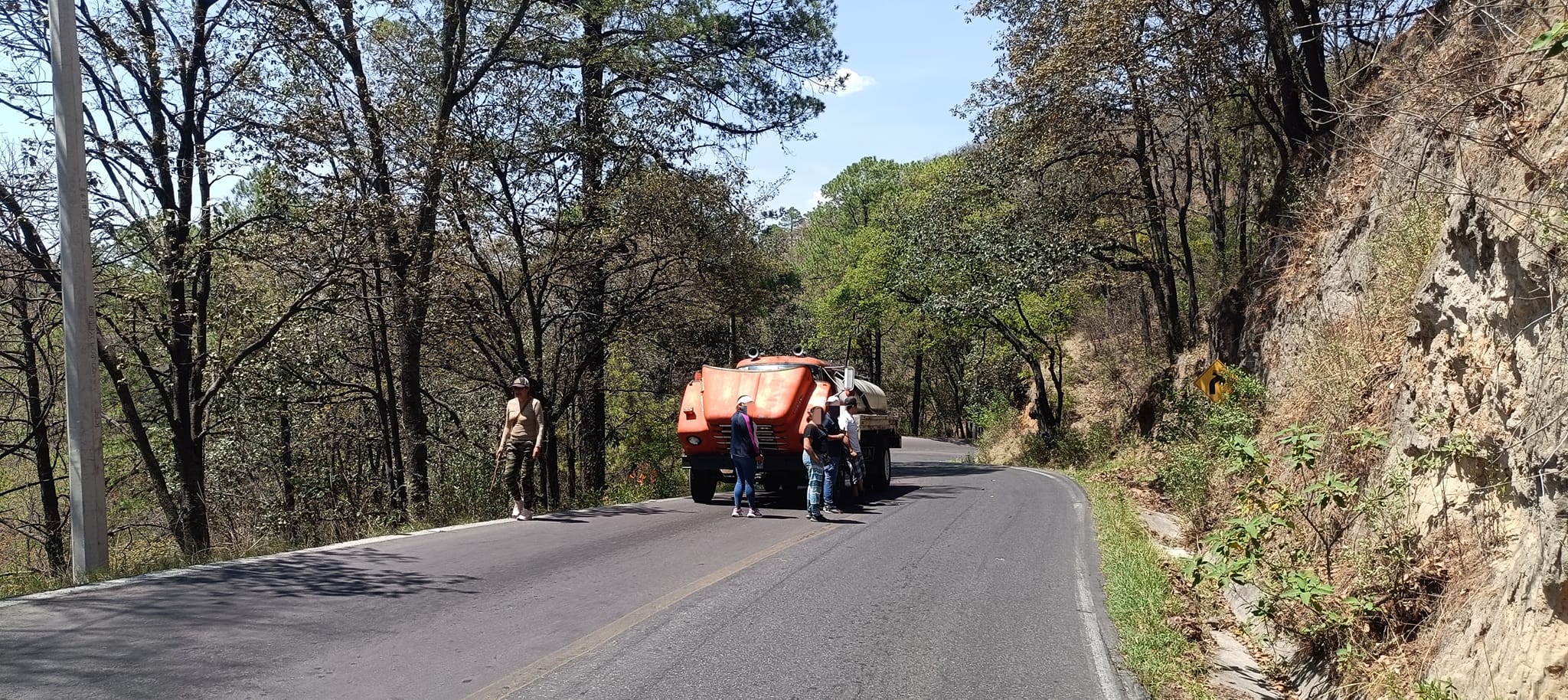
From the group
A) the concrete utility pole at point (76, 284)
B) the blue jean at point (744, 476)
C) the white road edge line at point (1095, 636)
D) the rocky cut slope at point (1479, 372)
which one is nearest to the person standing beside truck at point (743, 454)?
the blue jean at point (744, 476)

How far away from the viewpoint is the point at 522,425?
41.9ft

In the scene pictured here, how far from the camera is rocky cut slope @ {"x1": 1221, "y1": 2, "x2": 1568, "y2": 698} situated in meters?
4.93

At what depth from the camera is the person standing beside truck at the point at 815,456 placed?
1276 cm

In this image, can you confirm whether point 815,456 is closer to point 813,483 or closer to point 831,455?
point 813,483

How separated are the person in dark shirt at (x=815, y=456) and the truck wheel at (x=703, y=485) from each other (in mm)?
2214

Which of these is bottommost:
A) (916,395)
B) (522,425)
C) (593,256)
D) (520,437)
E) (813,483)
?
(916,395)

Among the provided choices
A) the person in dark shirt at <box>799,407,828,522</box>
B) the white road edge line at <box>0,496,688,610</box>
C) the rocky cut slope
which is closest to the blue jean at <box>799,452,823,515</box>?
the person in dark shirt at <box>799,407,828,522</box>

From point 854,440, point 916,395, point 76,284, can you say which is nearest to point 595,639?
point 76,284

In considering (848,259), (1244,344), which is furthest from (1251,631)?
(848,259)

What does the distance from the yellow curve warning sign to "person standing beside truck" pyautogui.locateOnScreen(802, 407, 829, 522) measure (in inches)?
270

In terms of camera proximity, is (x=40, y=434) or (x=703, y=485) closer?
(x=40, y=434)

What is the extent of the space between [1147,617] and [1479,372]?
9.72 ft

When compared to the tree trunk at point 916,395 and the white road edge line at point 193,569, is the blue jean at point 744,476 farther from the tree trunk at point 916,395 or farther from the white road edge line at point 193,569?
the tree trunk at point 916,395

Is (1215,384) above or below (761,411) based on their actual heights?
below
